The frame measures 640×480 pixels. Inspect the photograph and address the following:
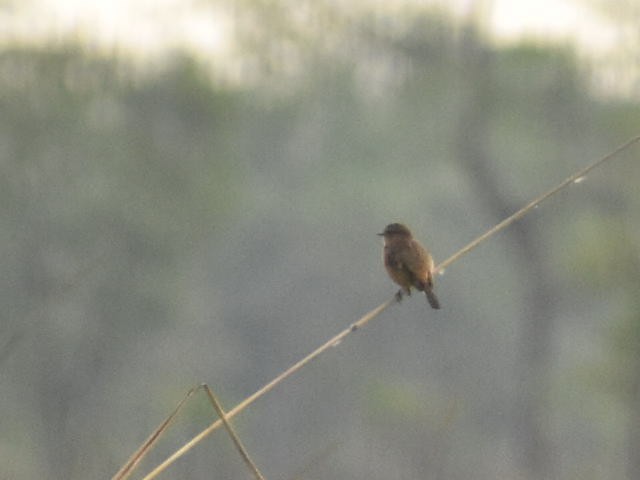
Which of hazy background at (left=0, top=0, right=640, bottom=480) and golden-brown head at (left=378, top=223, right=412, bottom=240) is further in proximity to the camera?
hazy background at (left=0, top=0, right=640, bottom=480)

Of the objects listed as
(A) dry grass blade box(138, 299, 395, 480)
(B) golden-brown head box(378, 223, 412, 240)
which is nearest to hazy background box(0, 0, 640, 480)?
(B) golden-brown head box(378, 223, 412, 240)

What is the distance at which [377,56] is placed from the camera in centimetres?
3775

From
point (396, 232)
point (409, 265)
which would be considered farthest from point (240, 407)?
point (396, 232)

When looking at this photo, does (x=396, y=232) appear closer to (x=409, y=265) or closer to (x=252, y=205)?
(x=409, y=265)

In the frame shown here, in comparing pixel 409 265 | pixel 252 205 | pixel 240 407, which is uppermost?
pixel 240 407

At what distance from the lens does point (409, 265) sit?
834cm

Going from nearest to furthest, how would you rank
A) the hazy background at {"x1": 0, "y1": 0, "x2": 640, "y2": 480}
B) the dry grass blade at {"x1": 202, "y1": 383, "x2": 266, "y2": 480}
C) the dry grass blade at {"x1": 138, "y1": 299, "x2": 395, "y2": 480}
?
the dry grass blade at {"x1": 202, "y1": 383, "x2": 266, "y2": 480} → the dry grass blade at {"x1": 138, "y1": 299, "x2": 395, "y2": 480} → the hazy background at {"x1": 0, "y1": 0, "x2": 640, "y2": 480}

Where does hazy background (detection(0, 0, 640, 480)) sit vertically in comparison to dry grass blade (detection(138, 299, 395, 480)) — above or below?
below

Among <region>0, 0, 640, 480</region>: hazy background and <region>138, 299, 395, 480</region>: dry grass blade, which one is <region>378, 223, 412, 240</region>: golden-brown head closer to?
<region>138, 299, 395, 480</region>: dry grass blade

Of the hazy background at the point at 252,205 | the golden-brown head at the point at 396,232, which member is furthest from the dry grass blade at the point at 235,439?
the hazy background at the point at 252,205

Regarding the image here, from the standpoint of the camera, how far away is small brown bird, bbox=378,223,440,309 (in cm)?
833

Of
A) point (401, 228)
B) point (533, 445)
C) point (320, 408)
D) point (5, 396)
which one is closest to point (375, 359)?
point (320, 408)

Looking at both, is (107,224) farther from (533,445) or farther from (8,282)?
(533,445)

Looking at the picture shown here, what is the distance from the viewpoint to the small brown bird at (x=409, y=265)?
8.33 metres
